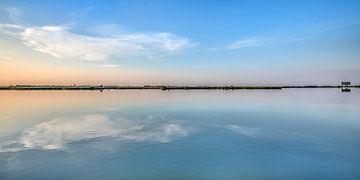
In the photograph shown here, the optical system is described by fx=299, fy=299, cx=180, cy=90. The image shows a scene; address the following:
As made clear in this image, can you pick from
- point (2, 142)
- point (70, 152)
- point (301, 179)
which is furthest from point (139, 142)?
point (301, 179)

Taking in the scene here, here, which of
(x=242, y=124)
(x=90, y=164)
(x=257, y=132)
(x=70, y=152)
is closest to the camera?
(x=90, y=164)

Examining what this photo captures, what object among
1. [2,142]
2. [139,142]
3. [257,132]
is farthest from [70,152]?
[257,132]

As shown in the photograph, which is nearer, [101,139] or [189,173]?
[189,173]

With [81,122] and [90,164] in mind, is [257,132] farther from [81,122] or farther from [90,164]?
[81,122]

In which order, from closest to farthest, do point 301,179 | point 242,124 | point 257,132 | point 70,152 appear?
point 301,179
point 70,152
point 257,132
point 242,124

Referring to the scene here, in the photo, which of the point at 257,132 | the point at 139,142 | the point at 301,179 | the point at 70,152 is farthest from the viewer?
the point at 257,132

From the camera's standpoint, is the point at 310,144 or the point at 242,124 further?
the point at 242,124

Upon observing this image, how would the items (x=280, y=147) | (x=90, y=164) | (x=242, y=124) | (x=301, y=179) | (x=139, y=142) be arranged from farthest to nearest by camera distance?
(x=242, y=124)
(x=139, y=142)
(x=280, y=147)
(x=90, y=164)
(x=301, y=179)

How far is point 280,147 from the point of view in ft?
48.5

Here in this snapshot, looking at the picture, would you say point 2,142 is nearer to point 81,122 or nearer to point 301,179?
point 81,122

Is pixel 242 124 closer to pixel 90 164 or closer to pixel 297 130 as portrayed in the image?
pixel 297 130

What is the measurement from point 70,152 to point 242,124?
1282 cm

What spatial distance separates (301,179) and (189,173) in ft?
12.6

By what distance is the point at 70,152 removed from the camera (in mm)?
13656
